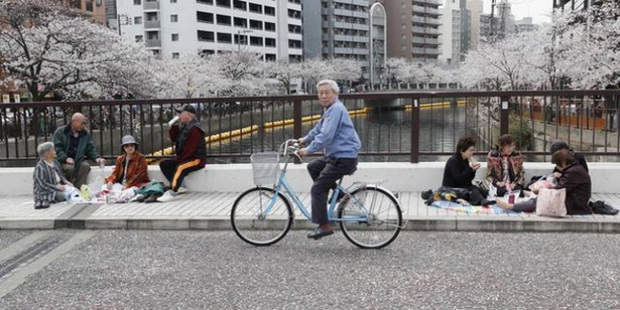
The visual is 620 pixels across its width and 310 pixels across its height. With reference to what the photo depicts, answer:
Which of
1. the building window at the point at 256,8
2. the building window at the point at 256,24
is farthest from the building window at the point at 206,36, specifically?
the building window at the point at 256,8

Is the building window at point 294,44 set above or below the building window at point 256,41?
above

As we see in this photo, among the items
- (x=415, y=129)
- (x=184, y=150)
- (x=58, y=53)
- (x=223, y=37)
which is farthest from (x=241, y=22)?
(x=415, y=129)

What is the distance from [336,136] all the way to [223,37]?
85.6 meters

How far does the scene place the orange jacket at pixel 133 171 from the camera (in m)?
8.78

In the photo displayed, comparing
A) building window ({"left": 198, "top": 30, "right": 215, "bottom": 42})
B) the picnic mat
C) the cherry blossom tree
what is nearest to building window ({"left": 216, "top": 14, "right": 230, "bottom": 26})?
building window ({"left": 198, "top": 30, "right": 215, "bottom": 42})

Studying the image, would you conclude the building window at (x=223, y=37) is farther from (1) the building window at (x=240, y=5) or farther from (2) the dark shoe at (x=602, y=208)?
(2) the dark shoe at (x=602, y=208)

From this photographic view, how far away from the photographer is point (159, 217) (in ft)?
23.9

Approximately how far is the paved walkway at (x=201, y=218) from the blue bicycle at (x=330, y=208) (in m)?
0.75

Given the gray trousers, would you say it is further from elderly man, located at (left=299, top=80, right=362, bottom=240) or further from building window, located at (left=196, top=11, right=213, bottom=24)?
building window, located at (left=196, top=11, right=213, bottom=24)

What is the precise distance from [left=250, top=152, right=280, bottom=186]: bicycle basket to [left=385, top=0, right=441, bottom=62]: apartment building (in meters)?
127

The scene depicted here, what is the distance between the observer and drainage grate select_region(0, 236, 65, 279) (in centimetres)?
565

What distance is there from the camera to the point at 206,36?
85.2 m

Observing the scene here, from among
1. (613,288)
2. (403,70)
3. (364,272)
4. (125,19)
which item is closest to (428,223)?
(364,272)

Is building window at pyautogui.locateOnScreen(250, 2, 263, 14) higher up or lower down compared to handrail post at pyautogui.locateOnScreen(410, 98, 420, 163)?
higher up
